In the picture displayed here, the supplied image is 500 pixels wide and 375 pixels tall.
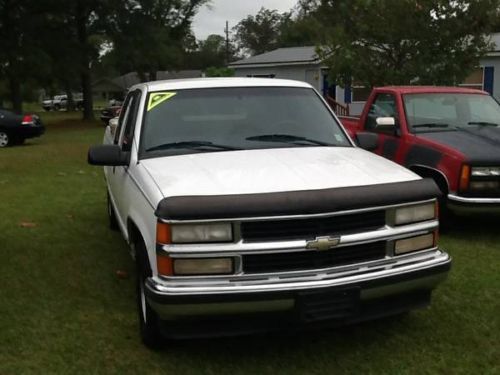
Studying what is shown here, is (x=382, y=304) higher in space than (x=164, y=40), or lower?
lower

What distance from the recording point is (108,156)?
4.54 m

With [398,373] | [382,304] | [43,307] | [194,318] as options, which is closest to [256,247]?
[194,318]

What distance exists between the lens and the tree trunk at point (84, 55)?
30859mm

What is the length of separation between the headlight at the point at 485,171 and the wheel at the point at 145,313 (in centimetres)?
377

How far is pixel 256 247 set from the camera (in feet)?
11.1

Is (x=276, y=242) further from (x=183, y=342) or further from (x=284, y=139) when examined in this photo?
(x=284, y=139)

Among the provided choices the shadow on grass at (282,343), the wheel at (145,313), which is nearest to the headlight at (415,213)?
the shadow on grass at (282,343)

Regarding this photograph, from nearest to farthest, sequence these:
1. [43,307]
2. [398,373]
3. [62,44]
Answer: [398,373] < [43,307] < [62,44]

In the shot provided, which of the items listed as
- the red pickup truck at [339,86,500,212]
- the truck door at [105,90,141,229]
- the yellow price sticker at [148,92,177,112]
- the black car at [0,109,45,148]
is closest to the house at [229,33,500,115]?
the black car at [0,109,45,148]

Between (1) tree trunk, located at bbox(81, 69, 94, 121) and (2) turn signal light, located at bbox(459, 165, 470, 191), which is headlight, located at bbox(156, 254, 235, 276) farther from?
(1) tree trunk, located at bbox(81, 69, 94, 121)

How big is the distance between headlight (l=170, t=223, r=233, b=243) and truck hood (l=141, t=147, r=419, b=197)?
8.6 inches

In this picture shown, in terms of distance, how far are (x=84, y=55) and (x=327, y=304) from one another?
29.6m

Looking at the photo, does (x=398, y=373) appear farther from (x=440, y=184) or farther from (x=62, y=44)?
(x=62, y=44)

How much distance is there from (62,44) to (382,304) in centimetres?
2889
